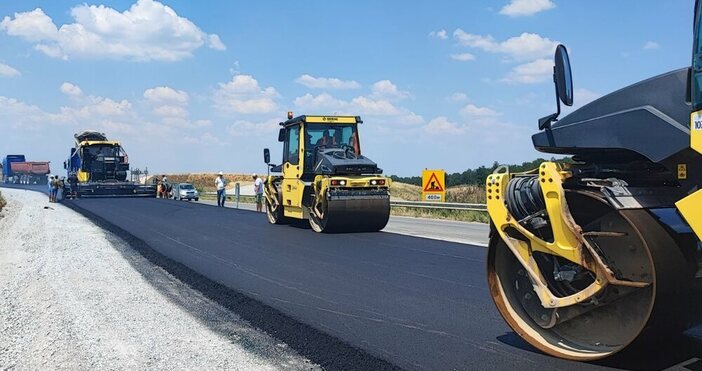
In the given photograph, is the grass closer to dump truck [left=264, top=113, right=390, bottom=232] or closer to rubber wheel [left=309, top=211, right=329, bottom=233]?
dump truck [left=264, top=113, right=390, bottom=232]

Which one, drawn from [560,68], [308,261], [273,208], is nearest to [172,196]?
[273,208]

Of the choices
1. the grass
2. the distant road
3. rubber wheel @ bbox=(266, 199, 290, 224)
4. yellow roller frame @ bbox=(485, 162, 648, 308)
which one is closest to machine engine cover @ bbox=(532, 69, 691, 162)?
yellow roller frame @ bbox=(485, 162, 648, 308)

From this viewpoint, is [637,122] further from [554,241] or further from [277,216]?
[277,216]

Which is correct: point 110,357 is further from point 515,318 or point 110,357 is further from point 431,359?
point 515,318

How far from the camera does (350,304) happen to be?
23.3 ft

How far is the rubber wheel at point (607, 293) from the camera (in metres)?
4.05

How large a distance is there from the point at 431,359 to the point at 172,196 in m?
42.4

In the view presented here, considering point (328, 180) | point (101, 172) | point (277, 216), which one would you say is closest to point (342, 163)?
point (328, 180)

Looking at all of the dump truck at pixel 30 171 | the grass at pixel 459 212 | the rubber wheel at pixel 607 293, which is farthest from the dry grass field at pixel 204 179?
the rubber wheel at pixel 607 293

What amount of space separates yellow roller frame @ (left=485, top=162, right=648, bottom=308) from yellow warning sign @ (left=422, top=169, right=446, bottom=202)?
62.5 feet

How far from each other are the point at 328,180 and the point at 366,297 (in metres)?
7.72

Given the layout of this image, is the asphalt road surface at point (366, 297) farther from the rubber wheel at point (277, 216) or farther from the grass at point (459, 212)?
the grass at point (459, 212)

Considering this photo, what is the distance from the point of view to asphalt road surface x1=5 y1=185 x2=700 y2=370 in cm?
503

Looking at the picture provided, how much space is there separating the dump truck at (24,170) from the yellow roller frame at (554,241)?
81.7m
